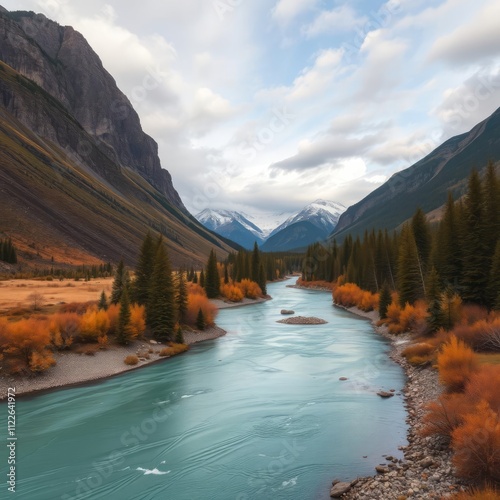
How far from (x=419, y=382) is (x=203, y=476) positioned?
18.9m

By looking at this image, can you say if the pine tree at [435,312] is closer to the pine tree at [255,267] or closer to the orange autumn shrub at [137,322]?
the orange autumn shrub at [137,322]

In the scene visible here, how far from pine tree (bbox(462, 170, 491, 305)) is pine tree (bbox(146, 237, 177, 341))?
112 ft

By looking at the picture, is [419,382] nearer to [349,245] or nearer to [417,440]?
[417,440]

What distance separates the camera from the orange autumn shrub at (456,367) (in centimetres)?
2305

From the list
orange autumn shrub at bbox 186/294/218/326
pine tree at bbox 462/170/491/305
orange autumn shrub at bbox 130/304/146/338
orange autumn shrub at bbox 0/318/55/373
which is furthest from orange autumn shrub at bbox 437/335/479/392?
orange autumn shrub at bbox 186/294/218/326

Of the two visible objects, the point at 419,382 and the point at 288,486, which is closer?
the point at 288,486

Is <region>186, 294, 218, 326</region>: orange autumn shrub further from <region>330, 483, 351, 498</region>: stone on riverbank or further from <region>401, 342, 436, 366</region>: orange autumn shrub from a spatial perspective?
<region>330, 483, 351, 498</region>: stone on riverbank

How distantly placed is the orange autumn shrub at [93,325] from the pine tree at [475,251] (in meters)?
39.4

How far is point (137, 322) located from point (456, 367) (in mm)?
31742

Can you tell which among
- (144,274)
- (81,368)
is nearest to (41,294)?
(144,274)

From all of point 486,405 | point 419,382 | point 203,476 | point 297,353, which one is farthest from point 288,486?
point 297,353

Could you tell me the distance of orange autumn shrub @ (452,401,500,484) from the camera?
45.4 ft

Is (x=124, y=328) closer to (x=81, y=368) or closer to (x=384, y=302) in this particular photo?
(x=81, y=368)

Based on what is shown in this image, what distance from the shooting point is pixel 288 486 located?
55.8 feet
